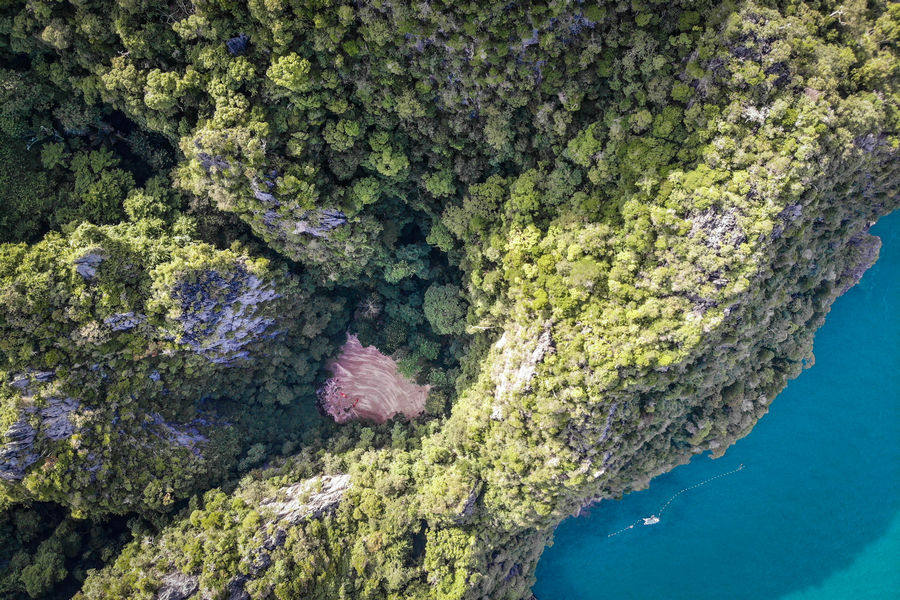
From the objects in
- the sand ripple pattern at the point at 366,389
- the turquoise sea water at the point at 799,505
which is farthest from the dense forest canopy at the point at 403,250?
the turquoise sea water at the point at 799,505

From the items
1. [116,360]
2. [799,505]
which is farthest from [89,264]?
[799,505]

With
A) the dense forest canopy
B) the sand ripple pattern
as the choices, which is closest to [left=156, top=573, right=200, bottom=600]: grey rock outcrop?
the dense forest canopy

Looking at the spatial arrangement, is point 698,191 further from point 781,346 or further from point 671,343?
point 781,346

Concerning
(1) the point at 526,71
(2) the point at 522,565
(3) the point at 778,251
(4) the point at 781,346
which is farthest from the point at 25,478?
(4) the point at 781,346

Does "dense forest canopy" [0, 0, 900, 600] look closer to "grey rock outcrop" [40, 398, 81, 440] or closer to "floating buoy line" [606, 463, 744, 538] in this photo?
"grey rock outcrop" [40, 398, 81, 440]

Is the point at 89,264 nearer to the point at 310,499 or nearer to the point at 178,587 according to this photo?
the point at 310,499
